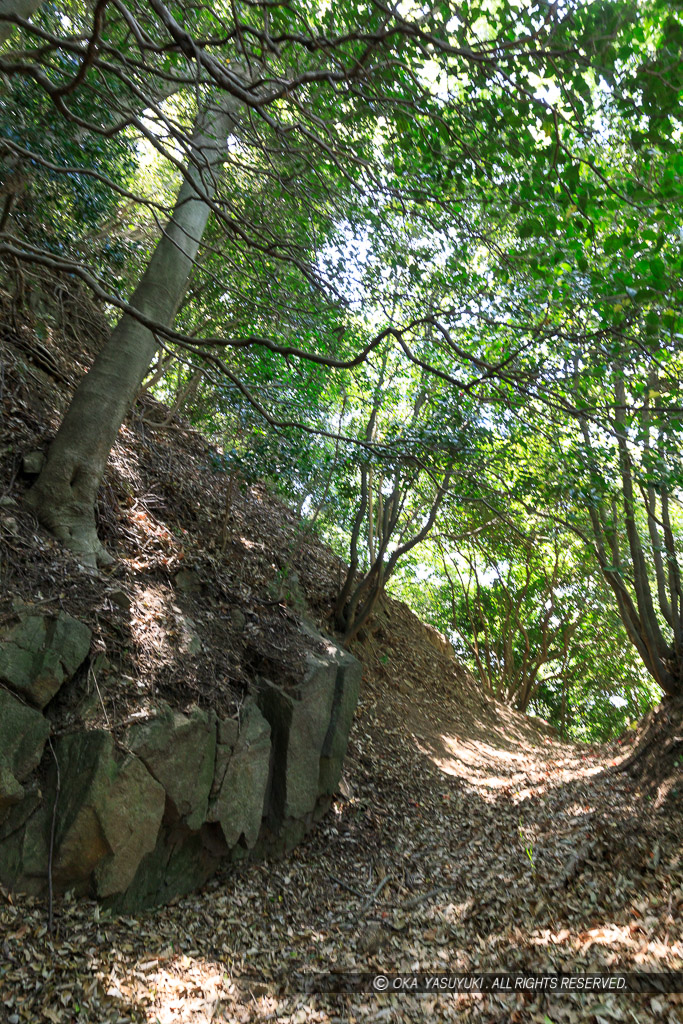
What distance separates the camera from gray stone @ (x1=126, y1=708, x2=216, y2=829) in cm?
424

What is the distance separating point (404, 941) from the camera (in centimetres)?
445

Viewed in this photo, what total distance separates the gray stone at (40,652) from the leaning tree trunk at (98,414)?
805mm

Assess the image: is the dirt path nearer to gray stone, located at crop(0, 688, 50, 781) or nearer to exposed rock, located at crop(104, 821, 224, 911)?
exposed rock, located at crop(104, 821, 224, 911)

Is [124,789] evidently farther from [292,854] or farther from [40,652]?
[292,854]

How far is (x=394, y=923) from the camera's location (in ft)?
15.5

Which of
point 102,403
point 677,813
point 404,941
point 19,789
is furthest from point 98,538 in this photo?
point 677,813

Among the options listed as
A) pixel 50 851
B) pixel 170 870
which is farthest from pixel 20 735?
pixel 170 870

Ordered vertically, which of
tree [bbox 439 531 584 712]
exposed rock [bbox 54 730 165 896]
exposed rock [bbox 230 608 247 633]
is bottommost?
exposed rock [bbox 54 730 165 896]

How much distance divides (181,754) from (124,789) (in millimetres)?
529

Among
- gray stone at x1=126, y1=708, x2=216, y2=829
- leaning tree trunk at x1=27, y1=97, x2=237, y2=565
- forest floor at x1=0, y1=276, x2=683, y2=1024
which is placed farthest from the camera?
leaning tree trunk at x1=27, y1=97, x2=237, y2=565

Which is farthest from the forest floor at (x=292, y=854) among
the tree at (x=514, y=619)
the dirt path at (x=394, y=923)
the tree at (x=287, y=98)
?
the tree at (x=514, y=619)

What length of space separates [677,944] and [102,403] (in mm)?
5518

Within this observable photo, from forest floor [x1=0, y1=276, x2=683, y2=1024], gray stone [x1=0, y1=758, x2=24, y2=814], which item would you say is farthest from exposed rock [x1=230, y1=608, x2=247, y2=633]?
gray stone [x1=0, y1=758, x2=24, y2=814]

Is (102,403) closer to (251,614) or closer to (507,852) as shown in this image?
(251,614)
